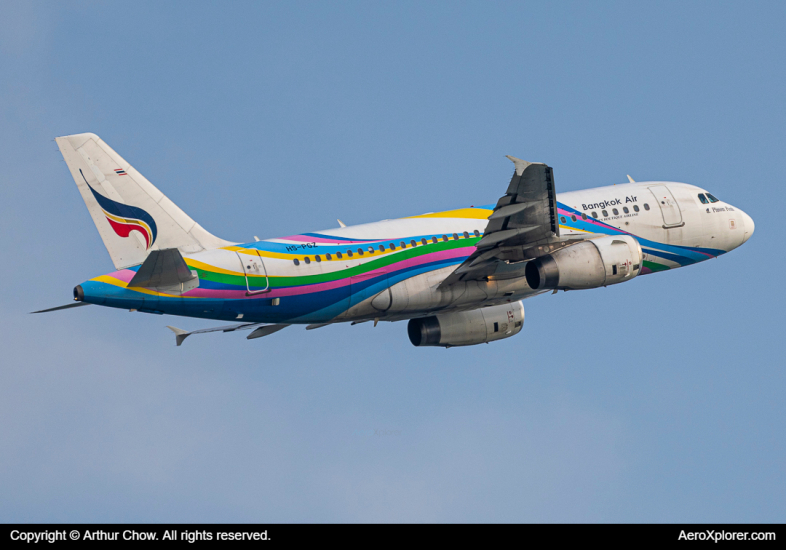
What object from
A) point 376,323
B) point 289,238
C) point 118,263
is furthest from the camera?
point 376,323

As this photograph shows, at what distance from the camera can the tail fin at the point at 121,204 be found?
39.1m

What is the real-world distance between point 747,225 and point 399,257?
18.1 metres

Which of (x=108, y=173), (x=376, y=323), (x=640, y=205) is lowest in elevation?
(x=376, y=323)

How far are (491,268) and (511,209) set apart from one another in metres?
3.52

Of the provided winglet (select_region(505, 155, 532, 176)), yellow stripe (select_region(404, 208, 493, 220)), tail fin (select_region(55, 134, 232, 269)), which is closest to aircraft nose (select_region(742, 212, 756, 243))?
yellow stripe (select_region(404, 208, 493, 220))

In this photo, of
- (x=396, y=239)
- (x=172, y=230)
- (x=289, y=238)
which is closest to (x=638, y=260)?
(x=396, y=239)

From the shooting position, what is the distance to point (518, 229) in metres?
41.3

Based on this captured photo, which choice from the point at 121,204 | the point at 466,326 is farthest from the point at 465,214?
the point at 121,204

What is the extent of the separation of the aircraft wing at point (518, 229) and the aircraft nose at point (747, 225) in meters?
11.7

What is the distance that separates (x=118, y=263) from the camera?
38781 mm

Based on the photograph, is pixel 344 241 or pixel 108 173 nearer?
pixel 108 173

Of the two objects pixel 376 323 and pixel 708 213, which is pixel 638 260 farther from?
pixel 376 323

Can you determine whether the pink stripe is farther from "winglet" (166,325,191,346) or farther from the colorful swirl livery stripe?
"winglet" (166,325,191,346)

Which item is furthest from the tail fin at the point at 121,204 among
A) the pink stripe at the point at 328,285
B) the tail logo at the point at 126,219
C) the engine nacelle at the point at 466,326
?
the engine nacelle at the point at 466,326
